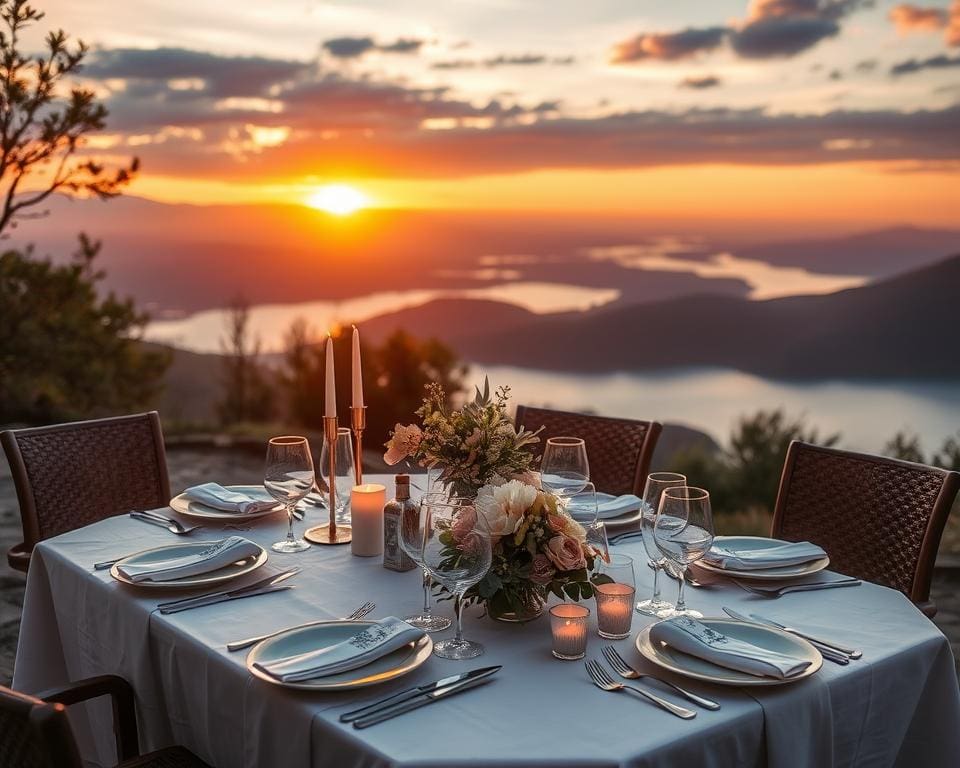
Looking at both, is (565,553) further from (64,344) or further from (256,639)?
(64,344)

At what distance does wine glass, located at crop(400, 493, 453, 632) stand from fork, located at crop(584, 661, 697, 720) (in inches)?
12.6

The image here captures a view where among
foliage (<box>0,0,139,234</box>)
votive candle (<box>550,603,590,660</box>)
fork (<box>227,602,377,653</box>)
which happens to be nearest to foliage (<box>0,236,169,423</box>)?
foliage (<box>0,0,139,234</box>)

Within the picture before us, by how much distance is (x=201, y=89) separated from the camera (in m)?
7.76

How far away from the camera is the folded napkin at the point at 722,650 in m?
1.51

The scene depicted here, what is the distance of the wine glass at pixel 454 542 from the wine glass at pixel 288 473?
0.70 meters

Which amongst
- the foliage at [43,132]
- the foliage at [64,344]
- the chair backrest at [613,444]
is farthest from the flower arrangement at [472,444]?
the foliage at [64,344]

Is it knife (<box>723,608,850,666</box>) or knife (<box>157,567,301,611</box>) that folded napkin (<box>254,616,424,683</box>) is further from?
knife (<box>723,608,850,666</box>)

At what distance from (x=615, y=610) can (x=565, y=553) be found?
14 cm

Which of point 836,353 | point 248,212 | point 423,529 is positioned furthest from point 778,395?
point 423,529

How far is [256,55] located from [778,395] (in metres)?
4.77

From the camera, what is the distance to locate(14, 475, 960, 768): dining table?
1.37 m

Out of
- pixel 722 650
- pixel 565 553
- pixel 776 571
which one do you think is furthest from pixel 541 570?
pixel 776 571

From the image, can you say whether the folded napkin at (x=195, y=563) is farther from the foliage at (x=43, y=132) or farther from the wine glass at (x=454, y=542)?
the foliage at (x=43, y=132)

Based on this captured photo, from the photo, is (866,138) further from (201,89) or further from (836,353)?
(201,89)
